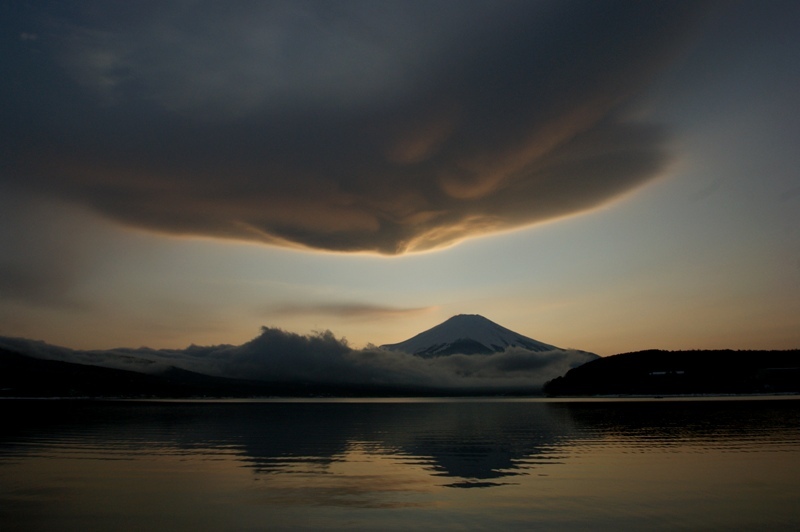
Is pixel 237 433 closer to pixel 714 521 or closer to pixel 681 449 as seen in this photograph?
pixel 681 449

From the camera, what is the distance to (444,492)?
33.1 metres

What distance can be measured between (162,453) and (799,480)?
2056 inches

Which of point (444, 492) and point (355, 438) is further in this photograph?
point (355, 438)

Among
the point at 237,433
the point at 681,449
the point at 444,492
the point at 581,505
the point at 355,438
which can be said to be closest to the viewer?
the point at 581,505

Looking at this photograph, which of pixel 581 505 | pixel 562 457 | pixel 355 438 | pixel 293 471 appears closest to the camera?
pixel 581 505

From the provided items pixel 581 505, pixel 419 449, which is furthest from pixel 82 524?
pixel 419 449

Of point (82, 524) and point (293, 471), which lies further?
point (293, 471)

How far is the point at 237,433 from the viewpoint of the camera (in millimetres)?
78312

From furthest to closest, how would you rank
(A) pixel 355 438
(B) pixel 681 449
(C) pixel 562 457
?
1. (A) pixel 355 438
2. (B) pixel 681 449
3. (C) pixel 562 457

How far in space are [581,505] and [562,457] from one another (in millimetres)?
21324

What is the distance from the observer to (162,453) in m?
53.2

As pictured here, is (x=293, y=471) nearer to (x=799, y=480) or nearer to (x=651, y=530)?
(x=651, y=530)

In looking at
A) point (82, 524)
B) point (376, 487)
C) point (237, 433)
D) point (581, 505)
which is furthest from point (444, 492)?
point (237, 433)

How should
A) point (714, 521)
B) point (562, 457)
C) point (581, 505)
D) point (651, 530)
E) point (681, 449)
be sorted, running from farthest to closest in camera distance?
1. point (681, 449)
2. point (562, 457)
3. point (581, 505)
4. point (714, 521)
5. point (651, 530)
